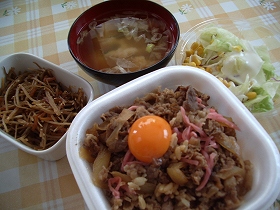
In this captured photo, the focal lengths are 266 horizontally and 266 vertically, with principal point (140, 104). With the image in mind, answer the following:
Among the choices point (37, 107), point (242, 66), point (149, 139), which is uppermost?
point (149, 139)

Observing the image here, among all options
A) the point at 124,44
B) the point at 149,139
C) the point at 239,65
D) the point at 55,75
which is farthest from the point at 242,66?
the point at 55,75

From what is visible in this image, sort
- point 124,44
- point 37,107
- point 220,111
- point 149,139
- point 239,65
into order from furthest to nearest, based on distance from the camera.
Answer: point 124,44, point 239,65, point 37,107, point 220,111, point 149,139

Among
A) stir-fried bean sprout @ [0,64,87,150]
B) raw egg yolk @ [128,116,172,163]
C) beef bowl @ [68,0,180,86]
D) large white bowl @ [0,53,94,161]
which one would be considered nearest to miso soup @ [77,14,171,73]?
beef bowl @ [68,0,180,86]

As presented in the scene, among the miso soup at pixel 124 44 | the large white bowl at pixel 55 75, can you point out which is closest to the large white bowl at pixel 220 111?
the large white bowl at pixel 55 75

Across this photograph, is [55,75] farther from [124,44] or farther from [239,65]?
[239,65]

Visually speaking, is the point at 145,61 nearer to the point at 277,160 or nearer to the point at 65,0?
the point at 277,160

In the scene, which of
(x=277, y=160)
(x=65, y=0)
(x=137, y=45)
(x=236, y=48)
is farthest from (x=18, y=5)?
(x=277, y=160)

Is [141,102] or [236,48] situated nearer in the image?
[141,102]
